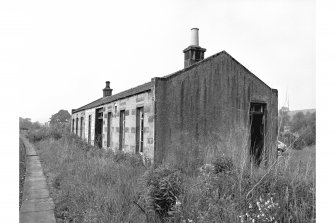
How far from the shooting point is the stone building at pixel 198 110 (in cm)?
995

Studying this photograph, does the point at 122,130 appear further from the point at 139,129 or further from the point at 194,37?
the point at 194,37

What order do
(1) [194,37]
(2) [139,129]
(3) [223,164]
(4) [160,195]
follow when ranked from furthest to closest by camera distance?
(1) [194,37] < (2) [139,129] < (3) [223,164] < (4) [160,195]

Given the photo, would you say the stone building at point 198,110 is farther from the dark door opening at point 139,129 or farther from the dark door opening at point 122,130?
the dark door opening at point 122,130

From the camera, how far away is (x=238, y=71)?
38.1ft

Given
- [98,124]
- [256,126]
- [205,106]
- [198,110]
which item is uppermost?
[205,106]

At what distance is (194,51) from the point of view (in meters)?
11.9

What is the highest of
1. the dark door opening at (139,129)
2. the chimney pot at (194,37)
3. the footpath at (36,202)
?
the chimney pot at (194,37)

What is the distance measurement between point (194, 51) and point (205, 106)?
291 centimetres

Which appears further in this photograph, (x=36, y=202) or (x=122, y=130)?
(x=122, y=130)

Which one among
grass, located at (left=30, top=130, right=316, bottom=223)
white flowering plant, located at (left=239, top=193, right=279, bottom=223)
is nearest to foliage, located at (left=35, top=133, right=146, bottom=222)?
→ grass, located at (left=30, top=130, right=316, bottom=223)

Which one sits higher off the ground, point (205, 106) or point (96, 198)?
point (205, 106)

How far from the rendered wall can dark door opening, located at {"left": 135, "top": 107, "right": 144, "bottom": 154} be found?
1.82 meters

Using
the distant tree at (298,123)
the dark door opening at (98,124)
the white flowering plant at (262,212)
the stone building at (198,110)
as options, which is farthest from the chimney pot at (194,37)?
the dark door opening at (98,124)

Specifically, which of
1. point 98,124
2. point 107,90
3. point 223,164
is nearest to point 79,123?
point 107,90
